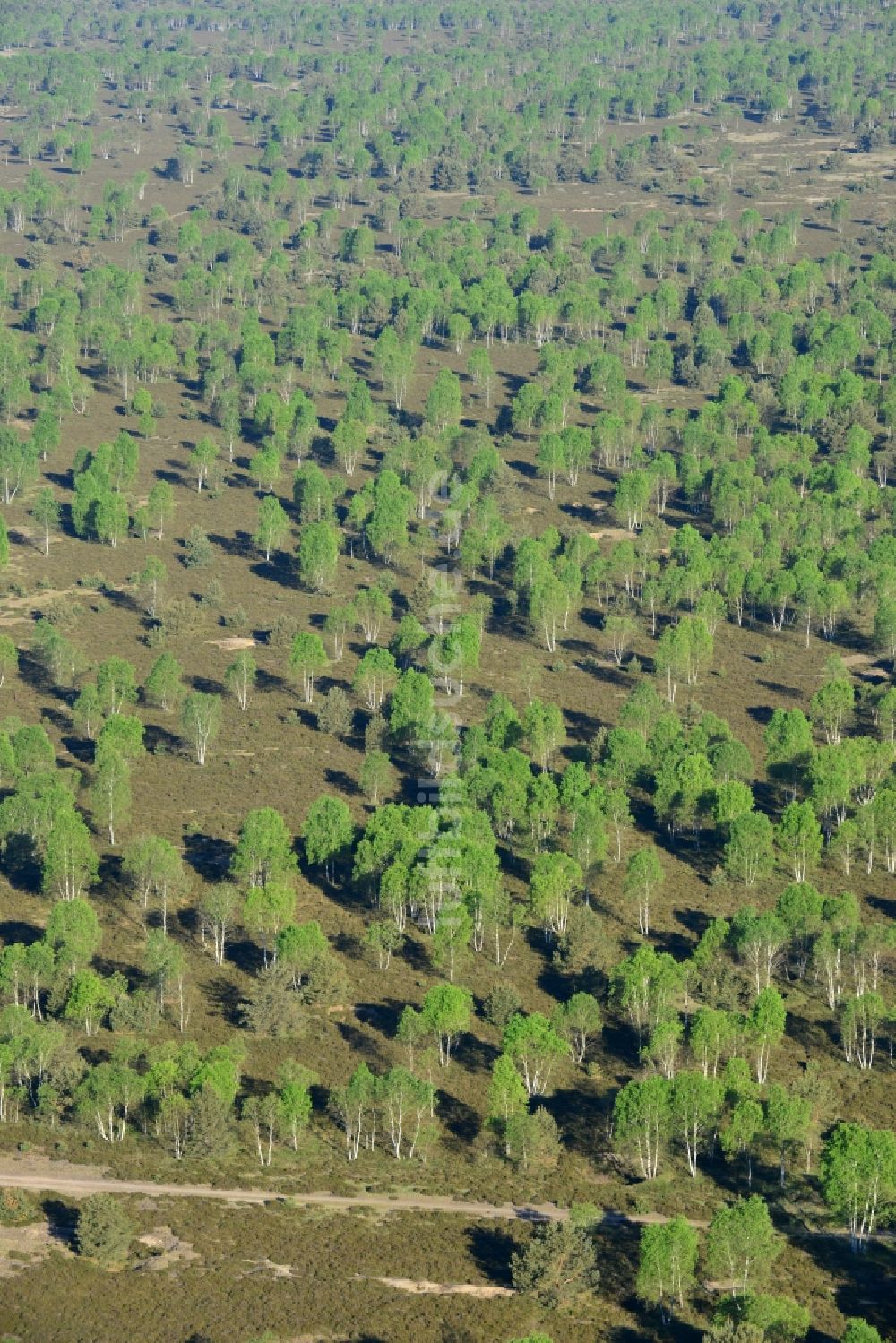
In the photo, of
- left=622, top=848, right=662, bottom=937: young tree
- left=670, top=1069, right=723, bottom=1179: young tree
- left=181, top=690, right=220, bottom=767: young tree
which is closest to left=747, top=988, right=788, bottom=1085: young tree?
left=670, top=1069, right=723, bottom=1179: young tree

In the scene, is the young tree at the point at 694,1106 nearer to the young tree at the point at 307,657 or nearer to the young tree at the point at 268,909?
the young tree at the point at 268,909

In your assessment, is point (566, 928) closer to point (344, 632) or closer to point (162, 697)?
point (162, 697)

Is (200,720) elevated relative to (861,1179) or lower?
elevated

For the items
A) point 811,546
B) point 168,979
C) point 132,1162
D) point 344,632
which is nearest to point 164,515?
point 344,632

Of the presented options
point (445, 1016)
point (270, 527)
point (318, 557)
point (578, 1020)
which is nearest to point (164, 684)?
point (318, 557)

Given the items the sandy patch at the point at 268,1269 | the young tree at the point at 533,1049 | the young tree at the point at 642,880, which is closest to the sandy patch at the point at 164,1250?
the sandy patch at the point at 268,1269

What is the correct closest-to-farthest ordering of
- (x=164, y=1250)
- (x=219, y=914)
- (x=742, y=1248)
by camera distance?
(x=742, y=1248) → (x=164, y=1250) → (x=219, y=914)

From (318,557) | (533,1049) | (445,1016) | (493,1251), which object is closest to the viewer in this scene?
(493,1251)

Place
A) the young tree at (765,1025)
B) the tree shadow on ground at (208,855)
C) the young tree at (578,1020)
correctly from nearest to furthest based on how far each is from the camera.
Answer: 1. the young tree at (765,1025)
2. the young tree at (578,1020)
3. the tree shadow on ground at (208,855)

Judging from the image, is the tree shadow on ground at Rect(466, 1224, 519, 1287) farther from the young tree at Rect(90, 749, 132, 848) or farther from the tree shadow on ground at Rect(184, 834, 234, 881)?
the young tree at Rect(90, 749, 132, 848)

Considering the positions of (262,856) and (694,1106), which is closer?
(694,1106)

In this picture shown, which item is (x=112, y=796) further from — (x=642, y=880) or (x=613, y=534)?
(x=613, y=534)
